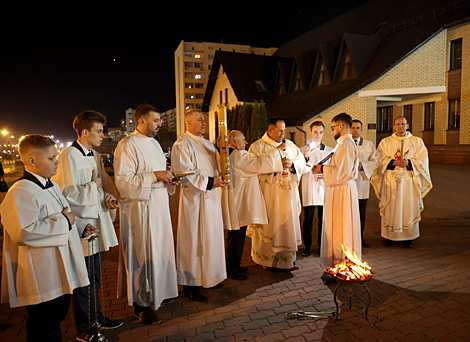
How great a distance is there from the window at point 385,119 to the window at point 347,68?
5.00 m

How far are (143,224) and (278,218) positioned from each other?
2.22 m

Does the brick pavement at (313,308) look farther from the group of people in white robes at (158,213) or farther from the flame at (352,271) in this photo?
the flame at (352,271)

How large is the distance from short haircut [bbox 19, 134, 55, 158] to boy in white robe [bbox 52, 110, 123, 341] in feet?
1.85

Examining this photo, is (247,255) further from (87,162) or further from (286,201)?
(87,162)

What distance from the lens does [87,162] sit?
130 inches

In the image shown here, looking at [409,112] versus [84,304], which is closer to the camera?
[84,304]

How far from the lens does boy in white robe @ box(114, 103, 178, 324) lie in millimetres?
3514

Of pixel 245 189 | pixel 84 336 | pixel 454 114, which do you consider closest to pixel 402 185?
pixel 245 189

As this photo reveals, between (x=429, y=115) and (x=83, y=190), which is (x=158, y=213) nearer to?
(x=83, y=190)

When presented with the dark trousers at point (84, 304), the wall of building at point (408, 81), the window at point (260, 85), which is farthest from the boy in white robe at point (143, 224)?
the window at point (260, 85)

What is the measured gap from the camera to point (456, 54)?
17.2 m

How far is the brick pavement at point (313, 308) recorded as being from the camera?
333 centimetres

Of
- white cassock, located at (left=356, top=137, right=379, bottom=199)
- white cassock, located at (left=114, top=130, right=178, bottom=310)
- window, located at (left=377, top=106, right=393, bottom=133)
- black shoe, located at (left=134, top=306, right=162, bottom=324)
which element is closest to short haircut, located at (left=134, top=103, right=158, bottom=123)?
white cassock, located at (left=114, top=130, right=178, bottom=310)

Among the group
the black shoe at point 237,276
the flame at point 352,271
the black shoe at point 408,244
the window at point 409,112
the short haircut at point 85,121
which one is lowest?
the black shoe at point 408,244
